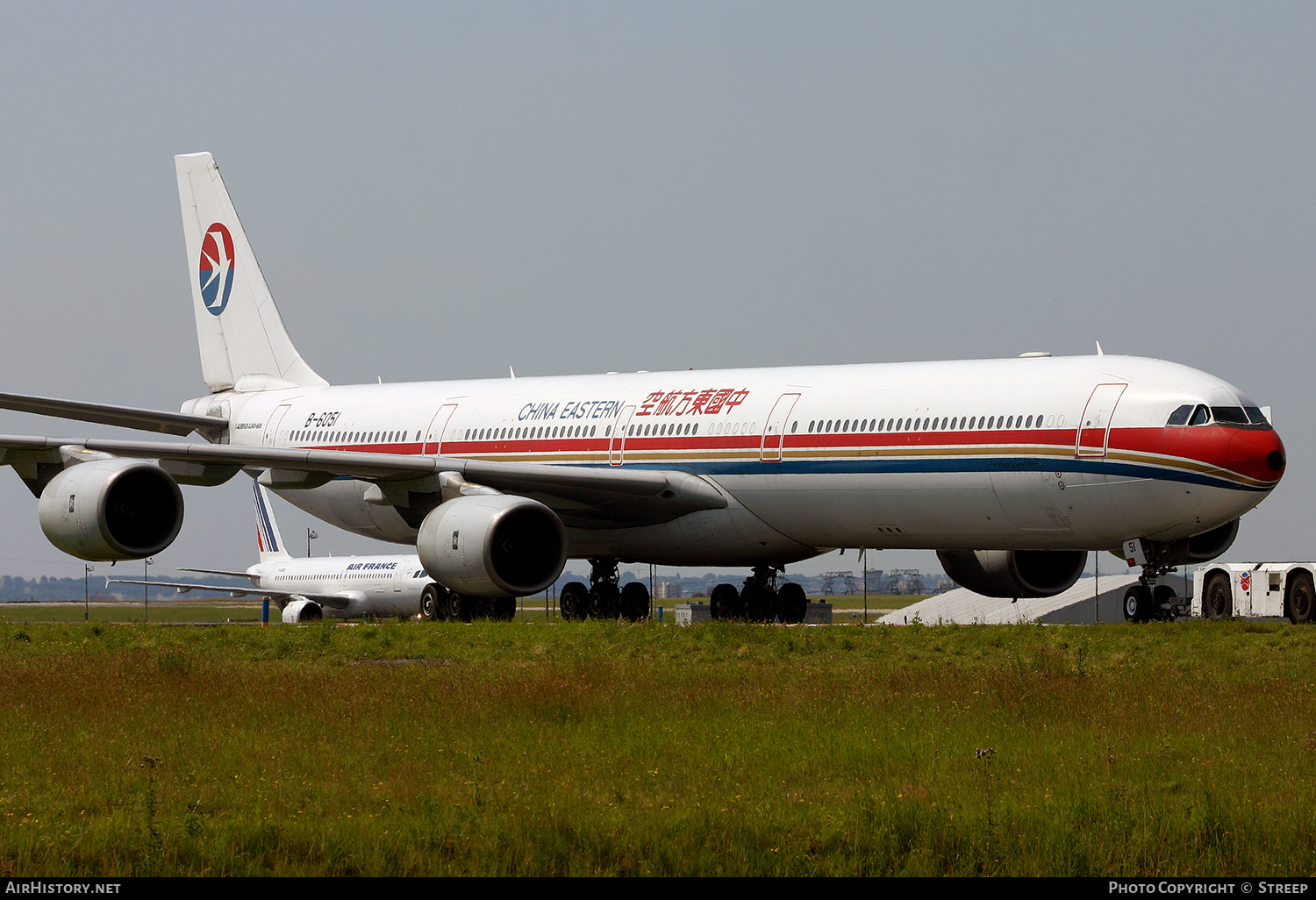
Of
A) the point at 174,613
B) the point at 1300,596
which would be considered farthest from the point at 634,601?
the point at 174,613

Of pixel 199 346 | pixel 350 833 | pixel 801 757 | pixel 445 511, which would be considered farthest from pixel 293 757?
pixel 199 346

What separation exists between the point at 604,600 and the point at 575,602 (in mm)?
620

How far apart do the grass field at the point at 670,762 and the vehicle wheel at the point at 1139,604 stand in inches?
136

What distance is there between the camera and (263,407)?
1297 inches

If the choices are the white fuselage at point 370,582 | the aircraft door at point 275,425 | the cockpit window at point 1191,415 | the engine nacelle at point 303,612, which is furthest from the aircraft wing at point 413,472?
the engine nacelle at point 303,612

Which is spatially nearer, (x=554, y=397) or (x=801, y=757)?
(x=801, y=757)

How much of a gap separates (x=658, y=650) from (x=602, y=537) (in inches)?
339

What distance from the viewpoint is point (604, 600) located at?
28781mm

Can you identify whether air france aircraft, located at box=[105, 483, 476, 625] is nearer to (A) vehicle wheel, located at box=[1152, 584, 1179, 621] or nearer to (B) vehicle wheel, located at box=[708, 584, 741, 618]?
(B) vehicle wheel, located at box=[708, 584, 741, 618]

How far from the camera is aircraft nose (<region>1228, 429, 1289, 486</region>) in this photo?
20.6 meters

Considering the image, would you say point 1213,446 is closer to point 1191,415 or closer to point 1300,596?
point 1191,415

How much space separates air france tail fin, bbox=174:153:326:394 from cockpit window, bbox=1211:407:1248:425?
19823mm
